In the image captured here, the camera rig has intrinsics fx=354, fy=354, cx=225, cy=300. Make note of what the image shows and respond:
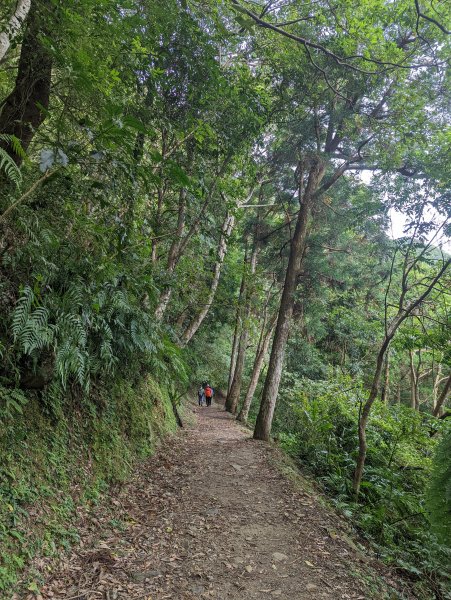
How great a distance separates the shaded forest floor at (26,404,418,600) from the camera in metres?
3.12

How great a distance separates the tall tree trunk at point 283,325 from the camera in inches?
337

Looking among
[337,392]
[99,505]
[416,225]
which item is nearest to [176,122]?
[416,225]

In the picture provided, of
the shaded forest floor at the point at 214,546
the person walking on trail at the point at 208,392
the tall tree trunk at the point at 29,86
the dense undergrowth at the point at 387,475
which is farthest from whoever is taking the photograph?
the person walking on trail at the point at 208,392

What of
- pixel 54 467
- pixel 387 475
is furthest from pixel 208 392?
pixel 54 467

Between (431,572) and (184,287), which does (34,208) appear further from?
(431,572)

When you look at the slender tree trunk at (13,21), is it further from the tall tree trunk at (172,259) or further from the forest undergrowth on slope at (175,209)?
the tall tree trunk at (172,259)

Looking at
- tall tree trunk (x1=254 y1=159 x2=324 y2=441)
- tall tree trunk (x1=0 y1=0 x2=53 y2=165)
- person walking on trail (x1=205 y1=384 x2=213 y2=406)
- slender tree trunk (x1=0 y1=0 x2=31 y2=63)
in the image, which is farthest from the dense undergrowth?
person walking on trail (x1=205 y1=384 x2=213 y2=406)

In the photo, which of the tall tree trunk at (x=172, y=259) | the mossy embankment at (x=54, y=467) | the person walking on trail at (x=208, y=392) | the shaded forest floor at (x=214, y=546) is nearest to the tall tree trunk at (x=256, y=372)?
the person walking on trail at (x=208, y=392)

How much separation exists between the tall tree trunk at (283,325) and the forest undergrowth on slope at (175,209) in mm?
49

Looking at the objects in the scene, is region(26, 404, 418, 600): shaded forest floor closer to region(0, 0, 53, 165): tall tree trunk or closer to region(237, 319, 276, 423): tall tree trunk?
region(0, 0, 53, 165): tall tree trunk

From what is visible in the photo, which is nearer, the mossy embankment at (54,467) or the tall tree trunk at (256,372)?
the mossy embankment at (54,467)

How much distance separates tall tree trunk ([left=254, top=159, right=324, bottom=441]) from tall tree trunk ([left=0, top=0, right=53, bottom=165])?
621 cm

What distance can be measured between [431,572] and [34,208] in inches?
280

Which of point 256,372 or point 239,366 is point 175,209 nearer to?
point 256,372
